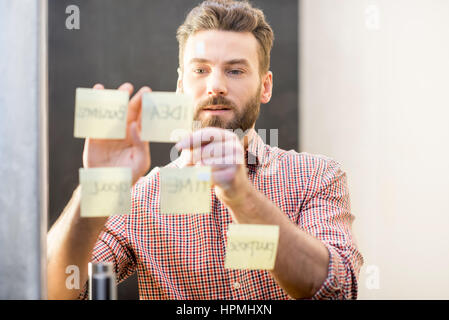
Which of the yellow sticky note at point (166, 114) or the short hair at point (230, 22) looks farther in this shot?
the short hair at point (230, 22)

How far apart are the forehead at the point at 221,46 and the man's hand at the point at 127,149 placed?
9.7 inches

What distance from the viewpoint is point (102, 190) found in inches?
25.0

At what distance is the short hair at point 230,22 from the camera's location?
0.96 meters

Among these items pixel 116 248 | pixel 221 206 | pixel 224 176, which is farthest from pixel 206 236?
pixel 224 176

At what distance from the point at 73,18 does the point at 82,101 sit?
81 centimetres

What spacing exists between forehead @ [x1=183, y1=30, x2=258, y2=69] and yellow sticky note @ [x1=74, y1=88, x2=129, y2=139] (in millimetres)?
279

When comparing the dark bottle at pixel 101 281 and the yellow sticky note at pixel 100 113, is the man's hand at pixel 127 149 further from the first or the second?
the dark bottle at pixel 101 281

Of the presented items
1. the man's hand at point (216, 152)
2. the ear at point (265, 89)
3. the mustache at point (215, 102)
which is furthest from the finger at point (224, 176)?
the ear at point (265, 89)

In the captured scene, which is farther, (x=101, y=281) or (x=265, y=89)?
(x=265, y=89)

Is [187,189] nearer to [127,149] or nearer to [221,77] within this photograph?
[127,149]

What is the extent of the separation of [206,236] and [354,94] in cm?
83

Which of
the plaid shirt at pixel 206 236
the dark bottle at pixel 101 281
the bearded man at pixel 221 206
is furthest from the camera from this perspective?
the plaid shirt at pixel 206 236

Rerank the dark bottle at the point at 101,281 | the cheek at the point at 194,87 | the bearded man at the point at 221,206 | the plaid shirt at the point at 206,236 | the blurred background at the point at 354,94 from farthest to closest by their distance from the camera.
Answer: the blurred background at the point at 354,94, the plaid shirt at the point at 206,236, the cheek at the point at 194,87, the bearded man at the point at 221,206, the dark bottle at the point at 101,281
